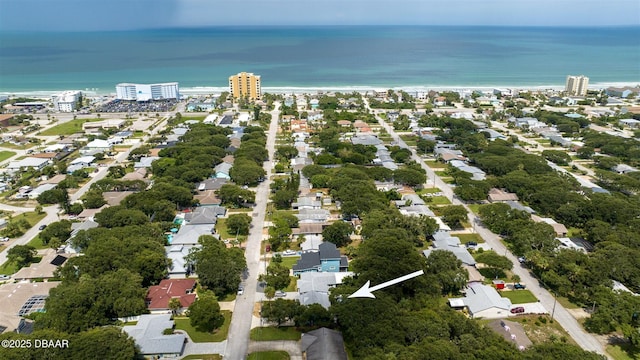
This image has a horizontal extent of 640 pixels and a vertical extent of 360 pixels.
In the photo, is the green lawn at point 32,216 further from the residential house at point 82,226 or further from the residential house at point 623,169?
the residential house at point 623,169

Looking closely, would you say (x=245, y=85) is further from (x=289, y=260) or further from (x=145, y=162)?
(x=289, y=260)

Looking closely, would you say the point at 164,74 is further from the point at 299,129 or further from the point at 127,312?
the point at 127,312

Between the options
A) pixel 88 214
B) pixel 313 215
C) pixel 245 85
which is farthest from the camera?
pixel 245 85

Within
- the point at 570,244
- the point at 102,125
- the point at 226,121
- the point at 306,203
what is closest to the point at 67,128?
the point at 102,125

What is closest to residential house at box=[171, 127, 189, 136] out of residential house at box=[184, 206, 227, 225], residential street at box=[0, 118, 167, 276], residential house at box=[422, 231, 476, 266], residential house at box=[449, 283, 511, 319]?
residential street at box=[0, 118, 167, 276]

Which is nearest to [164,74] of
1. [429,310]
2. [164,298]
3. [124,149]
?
[124,149]

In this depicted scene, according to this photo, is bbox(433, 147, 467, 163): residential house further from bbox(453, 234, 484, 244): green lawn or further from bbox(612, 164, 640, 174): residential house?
bbox(453, 234, 484, 244): green lawn
